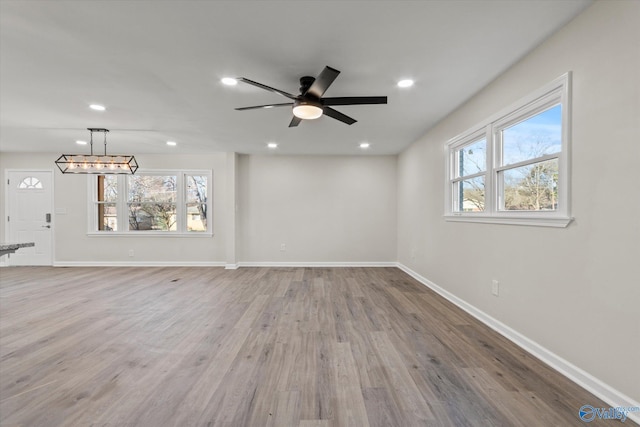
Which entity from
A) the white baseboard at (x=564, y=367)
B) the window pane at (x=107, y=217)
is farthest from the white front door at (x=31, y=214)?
the white baseboard at (x=564, y=367)

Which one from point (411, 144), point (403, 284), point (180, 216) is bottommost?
point (403, 284)

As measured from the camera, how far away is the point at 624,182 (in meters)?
1.54

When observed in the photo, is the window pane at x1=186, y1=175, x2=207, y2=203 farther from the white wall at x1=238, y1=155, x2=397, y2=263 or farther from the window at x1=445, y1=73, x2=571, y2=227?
the window at x1=445, y1=73, x2=571, y2=227

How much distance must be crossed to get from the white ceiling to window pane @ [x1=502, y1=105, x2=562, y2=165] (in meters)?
0.55

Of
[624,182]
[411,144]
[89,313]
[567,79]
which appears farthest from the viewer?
[411,144]

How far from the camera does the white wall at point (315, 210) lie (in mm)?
6055

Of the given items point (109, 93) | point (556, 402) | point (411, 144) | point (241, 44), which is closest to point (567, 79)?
point (556, 402)

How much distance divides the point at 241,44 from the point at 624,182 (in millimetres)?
2677

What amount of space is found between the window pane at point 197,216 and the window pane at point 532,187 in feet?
18.5

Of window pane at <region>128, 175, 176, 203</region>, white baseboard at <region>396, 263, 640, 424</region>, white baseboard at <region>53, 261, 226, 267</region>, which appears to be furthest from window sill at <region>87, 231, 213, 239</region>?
white baseboard at <region>396, 263, 640, 424</region>

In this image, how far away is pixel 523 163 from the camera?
2.36 m

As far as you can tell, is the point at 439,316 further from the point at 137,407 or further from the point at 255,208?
the point at 255,208

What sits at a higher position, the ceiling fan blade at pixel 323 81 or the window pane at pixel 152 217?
the ceiling fan blade at pixel 323 81

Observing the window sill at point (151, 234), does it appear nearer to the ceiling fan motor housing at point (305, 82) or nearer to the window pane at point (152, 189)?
the window pane at point (152, 189)
